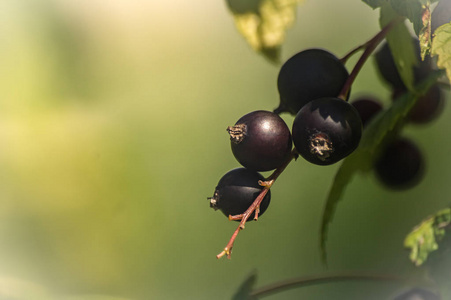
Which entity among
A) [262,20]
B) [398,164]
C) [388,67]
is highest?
[262,20]

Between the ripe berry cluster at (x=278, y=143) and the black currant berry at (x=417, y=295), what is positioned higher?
the ripe berry cluster at (x=278, y=143)

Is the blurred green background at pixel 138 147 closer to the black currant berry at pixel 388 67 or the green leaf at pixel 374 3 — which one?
the black currant berry at pixel 388 67

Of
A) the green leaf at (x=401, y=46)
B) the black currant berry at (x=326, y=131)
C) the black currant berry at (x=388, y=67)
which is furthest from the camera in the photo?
the black currant berry at (x=388, y=67)

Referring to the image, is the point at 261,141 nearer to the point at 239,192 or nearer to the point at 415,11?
the point at 239,192

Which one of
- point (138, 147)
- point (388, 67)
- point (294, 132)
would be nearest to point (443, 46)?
point (294, 132)

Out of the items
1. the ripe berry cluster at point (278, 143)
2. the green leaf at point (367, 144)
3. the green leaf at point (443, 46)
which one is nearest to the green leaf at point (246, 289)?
the green leaf at point (367, 144)

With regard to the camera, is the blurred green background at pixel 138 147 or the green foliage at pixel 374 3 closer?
the green foliage at pixel 374 3

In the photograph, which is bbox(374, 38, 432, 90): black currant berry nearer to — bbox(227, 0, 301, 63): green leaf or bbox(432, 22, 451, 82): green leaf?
bbox(227, 0, 301, 63): green leaf
